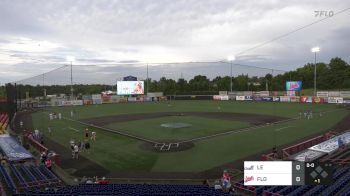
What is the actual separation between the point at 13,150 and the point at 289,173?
26615 mm

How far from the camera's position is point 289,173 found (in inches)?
390

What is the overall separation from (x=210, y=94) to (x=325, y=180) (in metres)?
102

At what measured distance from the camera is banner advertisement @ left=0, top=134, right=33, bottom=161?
2713 cm

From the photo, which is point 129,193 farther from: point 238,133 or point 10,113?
point 10,113

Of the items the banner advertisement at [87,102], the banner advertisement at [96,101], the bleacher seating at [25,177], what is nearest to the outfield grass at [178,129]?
the bleacher seating at [25,177]

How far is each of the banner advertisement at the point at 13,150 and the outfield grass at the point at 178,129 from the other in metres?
13.5

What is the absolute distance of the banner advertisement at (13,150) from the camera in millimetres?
27127

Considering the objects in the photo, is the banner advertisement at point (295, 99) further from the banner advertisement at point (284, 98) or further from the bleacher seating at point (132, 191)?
the bleacher seating at point (132, 191)

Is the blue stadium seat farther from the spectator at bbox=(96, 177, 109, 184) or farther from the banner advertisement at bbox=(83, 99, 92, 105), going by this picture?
the banner advertisement at bbox=(83, 99, 92, 105)

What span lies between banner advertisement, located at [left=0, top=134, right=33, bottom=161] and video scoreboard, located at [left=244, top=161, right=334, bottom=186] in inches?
898

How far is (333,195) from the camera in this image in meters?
17.0

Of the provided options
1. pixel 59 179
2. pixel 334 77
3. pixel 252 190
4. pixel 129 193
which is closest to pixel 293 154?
pixel 252 190

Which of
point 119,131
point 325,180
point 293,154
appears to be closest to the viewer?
point 325,180

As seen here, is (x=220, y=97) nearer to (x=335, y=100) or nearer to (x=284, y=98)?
(x=284, y=98)
